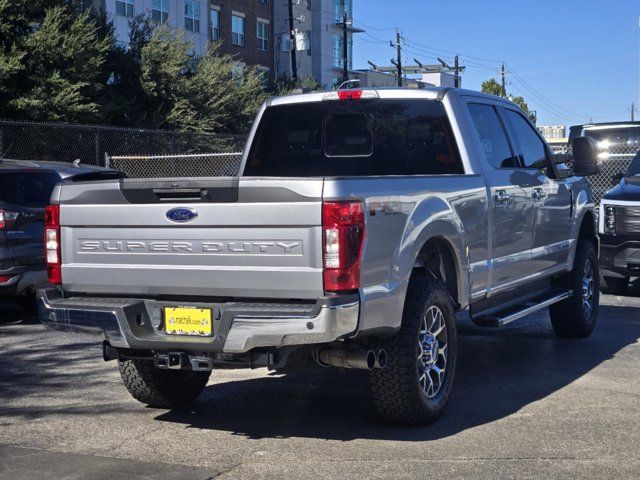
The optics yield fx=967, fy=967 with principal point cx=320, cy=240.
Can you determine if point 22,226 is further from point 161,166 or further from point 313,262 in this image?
point 161,166

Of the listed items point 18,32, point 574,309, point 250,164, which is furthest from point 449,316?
point 18,32

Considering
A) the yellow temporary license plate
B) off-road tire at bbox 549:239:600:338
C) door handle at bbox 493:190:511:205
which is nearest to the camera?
the yellow temporary license plate

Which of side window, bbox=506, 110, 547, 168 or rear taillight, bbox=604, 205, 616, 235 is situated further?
rear taillight, bbox=604, 205, 616, 235

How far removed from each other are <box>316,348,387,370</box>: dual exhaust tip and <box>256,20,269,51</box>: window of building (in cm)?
5109

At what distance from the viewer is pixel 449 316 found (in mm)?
6250

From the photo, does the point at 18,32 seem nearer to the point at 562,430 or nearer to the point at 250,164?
the point at 250,164

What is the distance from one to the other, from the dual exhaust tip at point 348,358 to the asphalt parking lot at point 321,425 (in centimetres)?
50

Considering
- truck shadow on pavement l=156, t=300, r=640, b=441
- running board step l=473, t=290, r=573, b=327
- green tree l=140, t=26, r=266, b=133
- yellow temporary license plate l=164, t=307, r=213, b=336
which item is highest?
green tree l=140, t=26, r=266, b=133

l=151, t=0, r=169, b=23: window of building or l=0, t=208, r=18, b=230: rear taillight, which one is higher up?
l=151, t=0, r=169, b=23: window of building

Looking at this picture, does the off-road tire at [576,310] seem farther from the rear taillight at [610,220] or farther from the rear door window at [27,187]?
the rear door window at [27,187]

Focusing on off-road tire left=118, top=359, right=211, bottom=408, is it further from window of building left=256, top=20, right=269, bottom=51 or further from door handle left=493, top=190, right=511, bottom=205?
window of building left=256, top=20, right=269, bottom=51

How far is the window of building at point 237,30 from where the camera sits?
5188 centimetres

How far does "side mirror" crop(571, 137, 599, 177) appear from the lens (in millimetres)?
8773

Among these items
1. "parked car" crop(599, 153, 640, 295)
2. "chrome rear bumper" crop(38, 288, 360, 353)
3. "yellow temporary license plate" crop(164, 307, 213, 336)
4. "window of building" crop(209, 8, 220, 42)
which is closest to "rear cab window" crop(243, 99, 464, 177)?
"chrome rear bumper" crop(38, 288, 360, 353)
